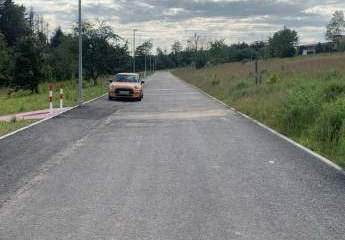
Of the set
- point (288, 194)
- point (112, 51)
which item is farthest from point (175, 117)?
point (112, 51)

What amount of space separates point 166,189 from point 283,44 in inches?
4503

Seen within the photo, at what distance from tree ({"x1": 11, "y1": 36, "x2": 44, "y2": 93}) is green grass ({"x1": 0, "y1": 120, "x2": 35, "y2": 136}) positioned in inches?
1113

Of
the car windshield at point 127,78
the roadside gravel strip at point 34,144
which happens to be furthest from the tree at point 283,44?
the roadside gravel strip at point 34,144

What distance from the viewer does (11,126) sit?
15.8 metres

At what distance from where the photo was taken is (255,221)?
5820 millimetres

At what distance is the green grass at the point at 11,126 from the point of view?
14.6m

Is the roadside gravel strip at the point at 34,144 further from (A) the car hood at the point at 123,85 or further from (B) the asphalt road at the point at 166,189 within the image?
(A) the car hood at the point at 123,85

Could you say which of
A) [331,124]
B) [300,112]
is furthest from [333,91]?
[331,124]

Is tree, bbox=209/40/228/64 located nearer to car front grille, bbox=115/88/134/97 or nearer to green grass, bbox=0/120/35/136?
car front grille, bbox=115/88/134/97

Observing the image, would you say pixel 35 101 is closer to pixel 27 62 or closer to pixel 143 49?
pixel 27 62

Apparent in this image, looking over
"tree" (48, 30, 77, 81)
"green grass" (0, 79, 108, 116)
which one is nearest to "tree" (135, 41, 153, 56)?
"tree" (48, 30, 77, 81)

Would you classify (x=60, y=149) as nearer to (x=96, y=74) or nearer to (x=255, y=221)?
(x=255, y=221)

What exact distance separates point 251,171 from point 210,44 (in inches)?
4572

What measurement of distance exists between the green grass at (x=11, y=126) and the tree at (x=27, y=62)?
92.7 ft
